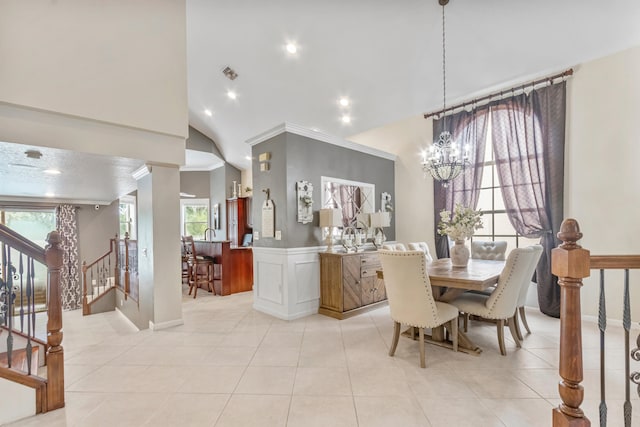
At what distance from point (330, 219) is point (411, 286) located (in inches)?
69.0

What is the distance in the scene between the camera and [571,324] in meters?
1.35

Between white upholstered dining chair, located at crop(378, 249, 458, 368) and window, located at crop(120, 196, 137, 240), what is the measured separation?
8019 millimetres

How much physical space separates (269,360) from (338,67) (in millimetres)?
4128

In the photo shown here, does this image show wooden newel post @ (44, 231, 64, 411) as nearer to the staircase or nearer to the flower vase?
the staircase

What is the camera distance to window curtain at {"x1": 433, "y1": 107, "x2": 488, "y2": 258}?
14.9 ft

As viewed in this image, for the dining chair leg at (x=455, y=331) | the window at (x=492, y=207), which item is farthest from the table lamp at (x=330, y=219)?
the window at (x=492, y=207)

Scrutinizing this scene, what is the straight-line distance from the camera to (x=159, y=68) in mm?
3211

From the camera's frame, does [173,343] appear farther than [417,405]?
Yes

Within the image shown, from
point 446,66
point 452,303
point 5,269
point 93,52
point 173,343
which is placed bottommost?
point 173,343

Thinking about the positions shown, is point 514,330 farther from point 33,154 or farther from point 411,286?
point 33,154

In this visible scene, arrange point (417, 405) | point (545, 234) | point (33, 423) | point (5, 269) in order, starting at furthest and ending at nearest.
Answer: point (545, 234) → point (5, 269) → point (417, 405) → point (33, 423)

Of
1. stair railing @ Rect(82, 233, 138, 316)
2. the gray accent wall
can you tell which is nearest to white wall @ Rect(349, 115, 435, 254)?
the gray accent wall

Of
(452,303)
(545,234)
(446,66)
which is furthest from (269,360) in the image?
(446,66)

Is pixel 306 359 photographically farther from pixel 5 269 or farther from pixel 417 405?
pixel 5 269
